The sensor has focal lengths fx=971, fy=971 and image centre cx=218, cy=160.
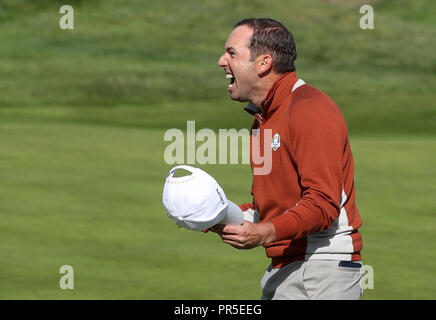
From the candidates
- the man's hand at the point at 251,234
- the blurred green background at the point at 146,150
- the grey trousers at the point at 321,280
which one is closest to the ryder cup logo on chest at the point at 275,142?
the man's hand at the point at 251,234

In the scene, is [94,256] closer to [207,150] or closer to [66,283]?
[66,283]

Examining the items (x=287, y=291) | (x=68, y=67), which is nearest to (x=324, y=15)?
(x=68, y=67)

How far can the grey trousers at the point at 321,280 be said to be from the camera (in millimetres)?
4797

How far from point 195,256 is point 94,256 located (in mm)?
1006

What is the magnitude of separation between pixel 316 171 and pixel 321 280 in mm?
691

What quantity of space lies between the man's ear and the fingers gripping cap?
749 mm

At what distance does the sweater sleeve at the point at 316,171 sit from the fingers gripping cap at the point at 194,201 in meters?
0.27

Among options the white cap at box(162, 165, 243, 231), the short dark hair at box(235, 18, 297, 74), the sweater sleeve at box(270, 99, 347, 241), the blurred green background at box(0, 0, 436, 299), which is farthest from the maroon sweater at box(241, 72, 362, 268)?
the blurred green background at box(0, 0, 436, 299)

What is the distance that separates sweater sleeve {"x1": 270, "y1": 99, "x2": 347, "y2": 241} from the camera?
14.2 feet

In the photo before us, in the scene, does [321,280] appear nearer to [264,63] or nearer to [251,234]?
[251,234]

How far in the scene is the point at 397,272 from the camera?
923 cm

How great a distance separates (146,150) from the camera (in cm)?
1645

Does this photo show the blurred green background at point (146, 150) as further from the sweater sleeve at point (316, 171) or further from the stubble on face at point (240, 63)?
the sweater sleeve at point (316, 171)

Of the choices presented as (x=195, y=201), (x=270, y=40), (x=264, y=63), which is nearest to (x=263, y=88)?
(x=264, y=63)
